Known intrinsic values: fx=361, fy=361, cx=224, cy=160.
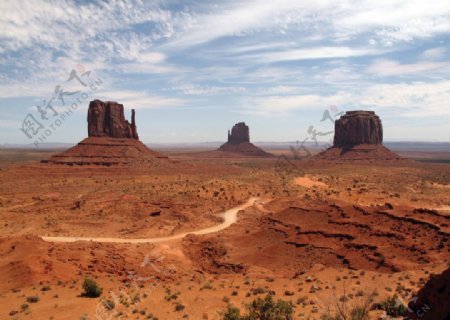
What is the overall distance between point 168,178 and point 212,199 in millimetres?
27750

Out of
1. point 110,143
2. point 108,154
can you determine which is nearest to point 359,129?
point 110,143

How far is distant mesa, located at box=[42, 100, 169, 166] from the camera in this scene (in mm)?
85688

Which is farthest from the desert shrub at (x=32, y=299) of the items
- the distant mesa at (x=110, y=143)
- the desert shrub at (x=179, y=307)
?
the distant mesa at (x=110, y=143)

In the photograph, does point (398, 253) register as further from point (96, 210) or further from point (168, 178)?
point (168, 178)

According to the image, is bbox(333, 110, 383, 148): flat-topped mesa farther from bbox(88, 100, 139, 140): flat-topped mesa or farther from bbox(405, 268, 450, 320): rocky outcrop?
bbox(405, 268, 450, 320): rocky outcrop

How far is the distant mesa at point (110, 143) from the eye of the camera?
281ft

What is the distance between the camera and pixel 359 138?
12131 centimetres

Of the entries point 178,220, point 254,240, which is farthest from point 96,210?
point 254,240

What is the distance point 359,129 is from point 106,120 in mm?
80268

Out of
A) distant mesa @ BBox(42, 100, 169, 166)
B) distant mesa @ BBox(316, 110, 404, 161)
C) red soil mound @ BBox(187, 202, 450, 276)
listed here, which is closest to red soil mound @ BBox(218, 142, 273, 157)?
distant mesa @ BBox(316, 110, 404, 161)

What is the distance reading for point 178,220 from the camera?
37.8 metres

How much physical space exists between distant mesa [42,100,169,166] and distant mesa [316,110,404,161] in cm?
5977

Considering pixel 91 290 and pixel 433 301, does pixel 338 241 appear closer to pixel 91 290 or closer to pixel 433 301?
pixel 433 301

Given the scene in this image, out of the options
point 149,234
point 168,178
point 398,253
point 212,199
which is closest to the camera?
point 398,253
